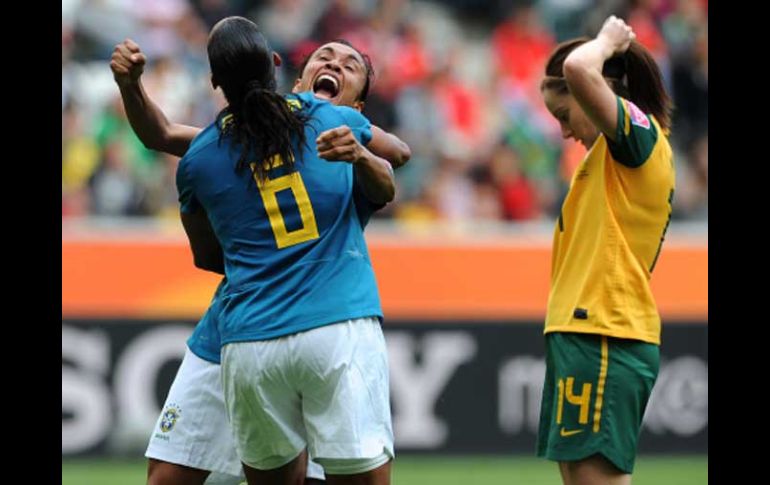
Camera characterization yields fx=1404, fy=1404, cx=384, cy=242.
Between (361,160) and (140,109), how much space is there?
4.14ft

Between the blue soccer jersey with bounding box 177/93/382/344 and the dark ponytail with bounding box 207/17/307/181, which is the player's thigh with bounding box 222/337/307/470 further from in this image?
the dark ponytail with bounding box 207/17/307/181

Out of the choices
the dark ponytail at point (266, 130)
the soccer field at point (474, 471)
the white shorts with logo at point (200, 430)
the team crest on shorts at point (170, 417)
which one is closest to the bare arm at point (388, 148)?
the dark ponytail at point (266, 130)

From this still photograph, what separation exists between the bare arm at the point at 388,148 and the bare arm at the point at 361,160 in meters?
0.13

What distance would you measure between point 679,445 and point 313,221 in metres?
5.78

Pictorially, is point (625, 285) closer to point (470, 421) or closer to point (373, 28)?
point (470, 421)

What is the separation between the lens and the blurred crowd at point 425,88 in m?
11.6

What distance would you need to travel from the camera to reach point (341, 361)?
4734 millimetres

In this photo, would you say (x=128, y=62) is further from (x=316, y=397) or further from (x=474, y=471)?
(x=474, y=471)

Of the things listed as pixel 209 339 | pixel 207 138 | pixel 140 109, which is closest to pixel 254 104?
pixel 207 138

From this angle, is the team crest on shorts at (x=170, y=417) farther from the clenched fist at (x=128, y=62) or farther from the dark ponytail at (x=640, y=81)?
the dark ponytail at (x=640, y=81)

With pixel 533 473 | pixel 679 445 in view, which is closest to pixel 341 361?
pixel 533 473

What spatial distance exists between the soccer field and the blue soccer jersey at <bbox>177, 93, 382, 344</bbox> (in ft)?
13.2

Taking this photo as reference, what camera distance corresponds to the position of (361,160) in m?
4.71
